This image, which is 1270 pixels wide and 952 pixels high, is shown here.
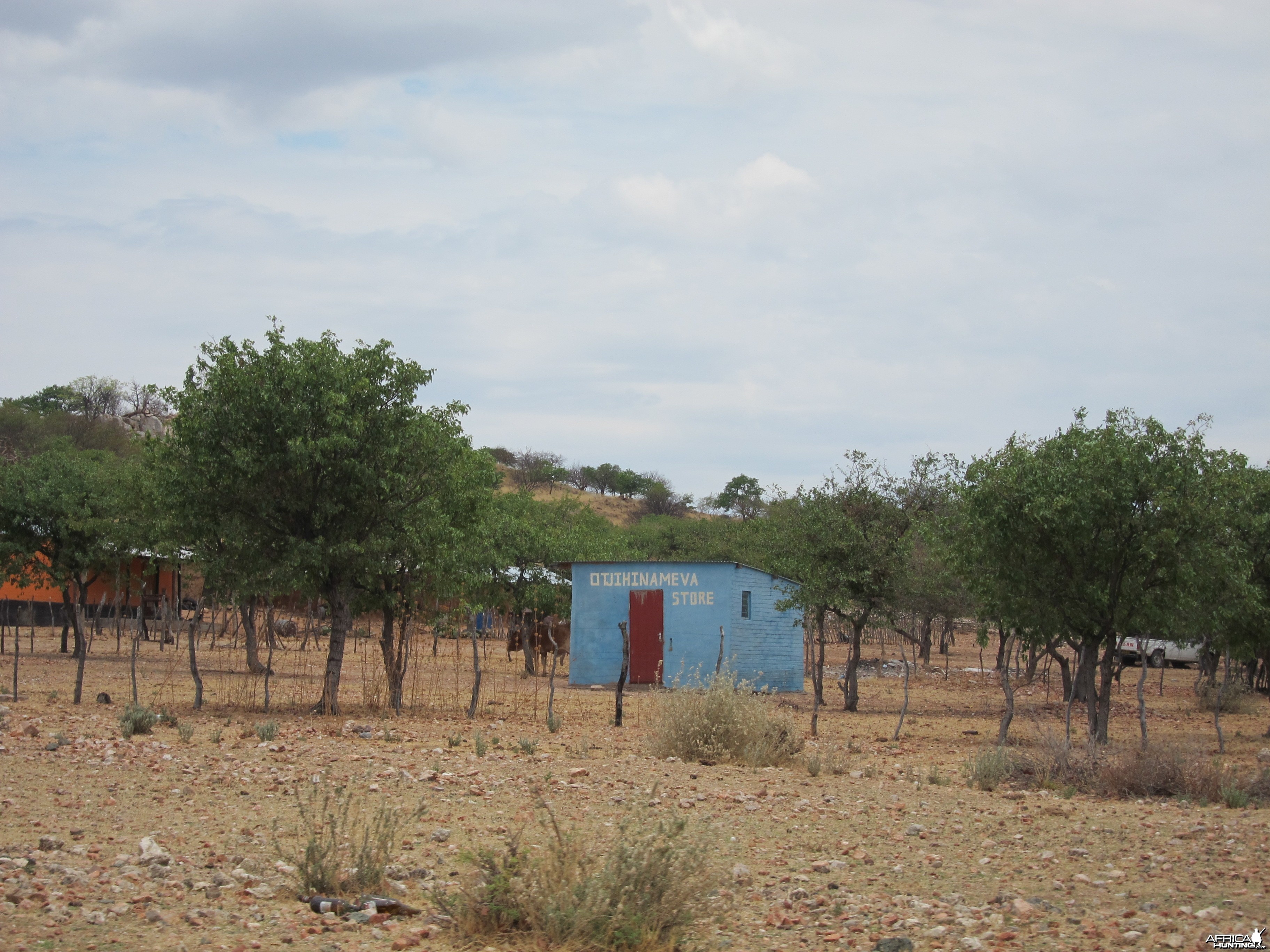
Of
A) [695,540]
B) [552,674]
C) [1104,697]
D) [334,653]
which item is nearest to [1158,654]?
[695,540]

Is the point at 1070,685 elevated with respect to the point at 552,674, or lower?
elevated

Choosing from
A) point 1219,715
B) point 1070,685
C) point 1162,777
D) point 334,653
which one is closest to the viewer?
point 1162,777

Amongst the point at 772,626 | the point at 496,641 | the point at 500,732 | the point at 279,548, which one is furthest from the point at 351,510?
the point at 496,641

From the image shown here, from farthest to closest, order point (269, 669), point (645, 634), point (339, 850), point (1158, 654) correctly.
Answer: point (1158, 654), point (645, 634), point (269, 669), point (339, 850)

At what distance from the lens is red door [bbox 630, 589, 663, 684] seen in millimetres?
29594

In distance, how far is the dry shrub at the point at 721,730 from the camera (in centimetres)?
1414

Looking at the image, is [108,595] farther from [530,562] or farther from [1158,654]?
[1158,654]

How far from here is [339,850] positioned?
24.1ft

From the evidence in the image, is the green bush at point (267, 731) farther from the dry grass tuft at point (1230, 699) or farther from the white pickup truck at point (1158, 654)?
the white pickup truck at point (1158, 654)

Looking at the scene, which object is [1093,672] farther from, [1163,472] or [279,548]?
[279,548]

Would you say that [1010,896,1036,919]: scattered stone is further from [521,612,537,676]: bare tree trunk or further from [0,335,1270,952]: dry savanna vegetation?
[521,612,537,676]: bare tree trunk

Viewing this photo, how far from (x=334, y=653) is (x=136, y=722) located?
447 cm

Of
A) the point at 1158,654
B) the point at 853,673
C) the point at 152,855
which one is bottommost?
the point at 1158,654

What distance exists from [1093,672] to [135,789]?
1330 centimetres
